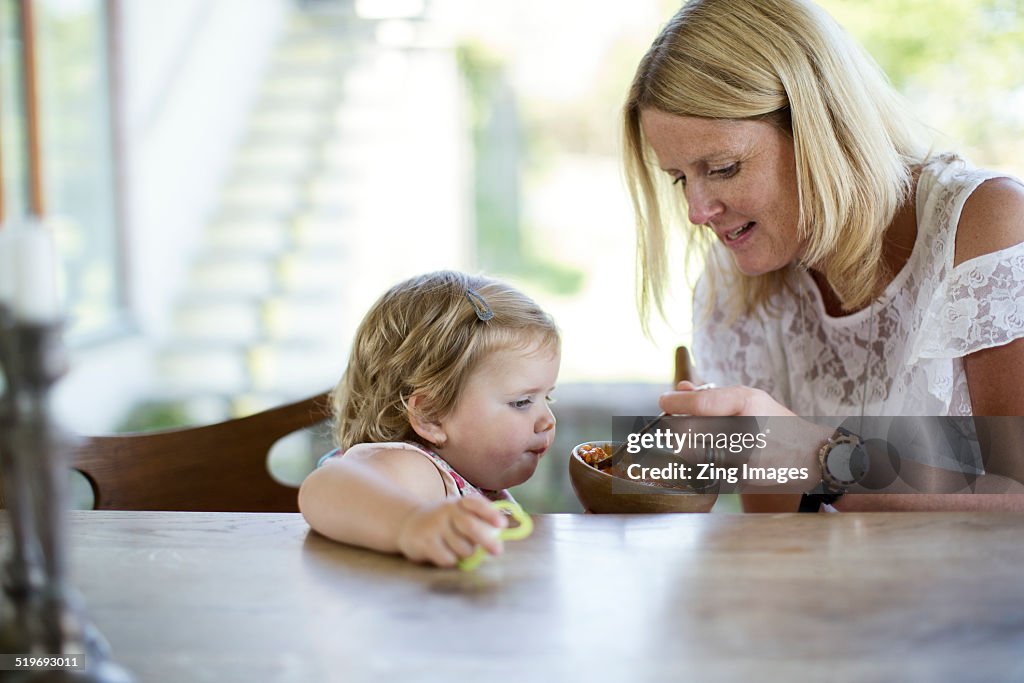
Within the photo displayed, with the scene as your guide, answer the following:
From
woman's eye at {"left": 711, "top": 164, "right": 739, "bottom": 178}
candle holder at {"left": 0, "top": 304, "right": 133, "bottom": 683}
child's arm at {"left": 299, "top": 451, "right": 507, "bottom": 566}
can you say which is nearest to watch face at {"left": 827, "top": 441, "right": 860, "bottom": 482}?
woman's eye at {"left": 711, "top": 164, "right": 739, "bottom": 178}

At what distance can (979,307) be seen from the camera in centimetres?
146

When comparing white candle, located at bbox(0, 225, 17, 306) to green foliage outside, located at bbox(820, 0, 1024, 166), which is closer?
white candle, located at bbox(0, 225, 17, 306)

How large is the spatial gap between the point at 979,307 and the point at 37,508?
4.21 feet

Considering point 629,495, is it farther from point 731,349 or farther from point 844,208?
point 731,349

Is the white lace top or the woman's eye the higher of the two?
the woman's eye

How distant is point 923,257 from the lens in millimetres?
1622

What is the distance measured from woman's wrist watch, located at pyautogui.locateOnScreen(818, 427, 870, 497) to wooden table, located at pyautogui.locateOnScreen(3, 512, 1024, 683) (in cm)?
29

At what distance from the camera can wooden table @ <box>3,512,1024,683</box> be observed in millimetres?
785

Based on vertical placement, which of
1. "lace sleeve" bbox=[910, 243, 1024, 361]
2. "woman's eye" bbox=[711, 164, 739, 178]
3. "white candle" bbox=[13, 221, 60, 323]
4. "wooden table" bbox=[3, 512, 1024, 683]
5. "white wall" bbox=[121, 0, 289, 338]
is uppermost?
"white wall" bbox=[121, 0, 289, 338]

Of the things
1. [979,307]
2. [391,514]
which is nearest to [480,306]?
[391,514]

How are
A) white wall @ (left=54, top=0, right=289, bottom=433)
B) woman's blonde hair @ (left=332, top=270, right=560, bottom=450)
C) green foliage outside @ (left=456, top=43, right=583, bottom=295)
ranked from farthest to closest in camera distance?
green foliage outside @ (left=456, top=43, right=583, bottom=295) → white wall @ (left=54, top=0, right=289, bottom=433) → woman's blonde hair @ (left=332, top=270, right=560, bottom=450)

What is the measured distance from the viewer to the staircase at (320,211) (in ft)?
15.6

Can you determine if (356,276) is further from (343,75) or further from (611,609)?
(611,609)

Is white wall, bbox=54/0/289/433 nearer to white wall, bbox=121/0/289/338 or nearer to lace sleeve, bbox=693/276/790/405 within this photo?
white wall, bbox=121/0/289/338
